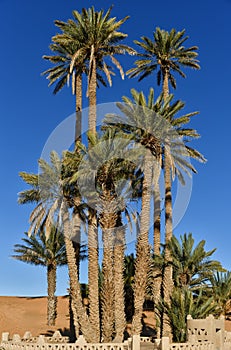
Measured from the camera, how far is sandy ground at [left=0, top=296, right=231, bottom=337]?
4110 cm

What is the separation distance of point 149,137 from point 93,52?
7.34 m

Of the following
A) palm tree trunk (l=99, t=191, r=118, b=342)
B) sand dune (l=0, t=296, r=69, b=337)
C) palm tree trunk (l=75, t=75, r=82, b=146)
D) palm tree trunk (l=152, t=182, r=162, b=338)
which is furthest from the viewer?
sand dune (l=0, t=296, r=69, b=337)

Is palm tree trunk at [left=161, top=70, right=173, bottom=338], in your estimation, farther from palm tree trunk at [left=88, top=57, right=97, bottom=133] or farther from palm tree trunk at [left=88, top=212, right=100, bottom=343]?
palm tree trunk at [left=88, top=57, right=97, bottom=133]

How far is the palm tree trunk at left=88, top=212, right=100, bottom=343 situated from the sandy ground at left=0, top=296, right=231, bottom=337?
35.2 ft

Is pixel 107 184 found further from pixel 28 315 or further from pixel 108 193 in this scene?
pixel 28 315

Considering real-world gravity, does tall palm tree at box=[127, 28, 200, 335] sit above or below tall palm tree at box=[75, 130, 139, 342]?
above

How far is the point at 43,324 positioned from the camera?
147 ft

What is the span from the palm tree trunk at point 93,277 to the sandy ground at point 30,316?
10.7m

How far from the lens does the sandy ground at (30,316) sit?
41097mm

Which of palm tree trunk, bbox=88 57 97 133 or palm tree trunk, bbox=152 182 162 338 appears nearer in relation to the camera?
palm tree trunk, bbox=88 57 97 133

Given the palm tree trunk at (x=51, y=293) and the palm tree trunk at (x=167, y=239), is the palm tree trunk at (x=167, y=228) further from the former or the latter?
the palm tree trunk at (x=51, y=293)

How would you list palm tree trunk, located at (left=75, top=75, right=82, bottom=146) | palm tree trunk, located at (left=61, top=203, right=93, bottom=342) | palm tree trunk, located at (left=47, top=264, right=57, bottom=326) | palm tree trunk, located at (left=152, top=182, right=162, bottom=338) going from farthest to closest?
palm tree trunk, located at (left=47, top=264, right=57, bottom=326)
palm tree trunk, located at (left=75, top=75, right=82, bottom=146)
palm tree trunk, located at (left=152, top=182, right=162, bottom=338)
palm tree trunk, located at (left=61, top=203, right=93, bottom=342)

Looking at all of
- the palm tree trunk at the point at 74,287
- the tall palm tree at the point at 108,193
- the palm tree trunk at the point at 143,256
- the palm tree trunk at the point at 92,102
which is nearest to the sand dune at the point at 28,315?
the palm tree trunk at the point at 74,287

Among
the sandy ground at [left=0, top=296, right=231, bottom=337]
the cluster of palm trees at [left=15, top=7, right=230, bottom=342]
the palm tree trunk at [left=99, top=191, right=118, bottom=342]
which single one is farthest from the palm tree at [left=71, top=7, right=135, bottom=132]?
the sandy ground at [left=0, top=296, right=231, bottom=337]
